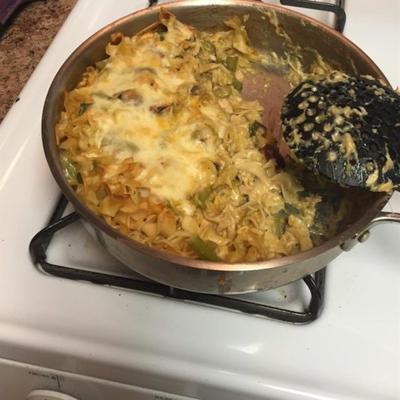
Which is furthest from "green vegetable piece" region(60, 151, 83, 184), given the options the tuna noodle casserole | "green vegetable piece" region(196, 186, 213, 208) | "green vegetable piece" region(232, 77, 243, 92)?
"green vegetable piece" region(232, 77, 243, 92)

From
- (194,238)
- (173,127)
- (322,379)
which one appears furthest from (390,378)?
(173,127)

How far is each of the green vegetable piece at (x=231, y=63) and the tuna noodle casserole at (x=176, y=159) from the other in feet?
0.15

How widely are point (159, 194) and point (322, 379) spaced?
0.24 metres

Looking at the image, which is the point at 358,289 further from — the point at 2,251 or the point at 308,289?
the point at 2,251

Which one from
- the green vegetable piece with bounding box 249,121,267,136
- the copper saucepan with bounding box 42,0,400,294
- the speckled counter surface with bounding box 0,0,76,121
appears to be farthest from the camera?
the speckled counter surface with bounding box 0,0,76,121

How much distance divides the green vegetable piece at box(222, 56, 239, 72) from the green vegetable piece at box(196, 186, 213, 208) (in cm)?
24

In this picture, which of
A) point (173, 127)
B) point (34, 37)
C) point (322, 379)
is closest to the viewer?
point (322, 379)

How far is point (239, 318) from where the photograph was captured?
0.61 m

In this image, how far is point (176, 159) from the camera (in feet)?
2.13

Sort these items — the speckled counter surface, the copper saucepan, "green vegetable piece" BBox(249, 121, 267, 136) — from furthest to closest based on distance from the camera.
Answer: the speckled counter surface, "green vegetable piece" BBox(249, 121, 267, 136), the copper saucepan

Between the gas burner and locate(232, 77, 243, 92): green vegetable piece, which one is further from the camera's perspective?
locate(232, 77, 243, 92): green vegetable piece

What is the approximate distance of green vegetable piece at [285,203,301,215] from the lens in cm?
68

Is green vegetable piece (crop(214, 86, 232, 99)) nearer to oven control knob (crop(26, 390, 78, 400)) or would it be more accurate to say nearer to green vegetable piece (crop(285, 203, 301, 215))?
green vegetable piece (crop(285, 203, 301, 215))

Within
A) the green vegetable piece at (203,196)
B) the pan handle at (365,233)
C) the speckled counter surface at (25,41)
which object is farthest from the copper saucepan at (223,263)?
the speckled counter surface at (25,41)
